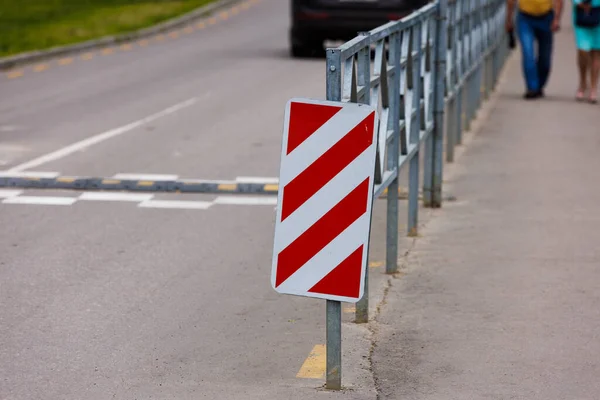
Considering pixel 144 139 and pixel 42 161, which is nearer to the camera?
pixel 42 161

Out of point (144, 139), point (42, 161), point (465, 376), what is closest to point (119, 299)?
point (465, 376)

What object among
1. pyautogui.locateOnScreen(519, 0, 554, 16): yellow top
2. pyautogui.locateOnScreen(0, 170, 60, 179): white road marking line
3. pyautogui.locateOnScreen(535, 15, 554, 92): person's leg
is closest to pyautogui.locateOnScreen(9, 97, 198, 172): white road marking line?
pyautogui.locateOnScreen(0, 170, 60, 179): white road marking line

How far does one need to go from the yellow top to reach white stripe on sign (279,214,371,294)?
11339 mm

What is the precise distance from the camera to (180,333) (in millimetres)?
6371

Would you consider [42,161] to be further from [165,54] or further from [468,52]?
[165,54]

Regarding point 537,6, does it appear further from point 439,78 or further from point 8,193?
point 8,193

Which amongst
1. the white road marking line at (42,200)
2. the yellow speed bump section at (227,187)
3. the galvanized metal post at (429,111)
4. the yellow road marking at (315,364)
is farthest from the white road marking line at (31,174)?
the yellow road marking at (315,364)

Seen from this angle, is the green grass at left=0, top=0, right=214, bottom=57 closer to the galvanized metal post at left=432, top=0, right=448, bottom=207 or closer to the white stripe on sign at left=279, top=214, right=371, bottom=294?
the galvanized metal post at left=432, top=0, right=448, bottom=207

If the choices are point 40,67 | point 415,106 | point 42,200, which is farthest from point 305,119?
point 40,67

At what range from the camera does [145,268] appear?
7727 mm

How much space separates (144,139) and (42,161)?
1.60m

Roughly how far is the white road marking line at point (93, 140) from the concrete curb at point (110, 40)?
210 inches

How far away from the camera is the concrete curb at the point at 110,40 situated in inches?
799

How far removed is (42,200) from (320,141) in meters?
4.84
